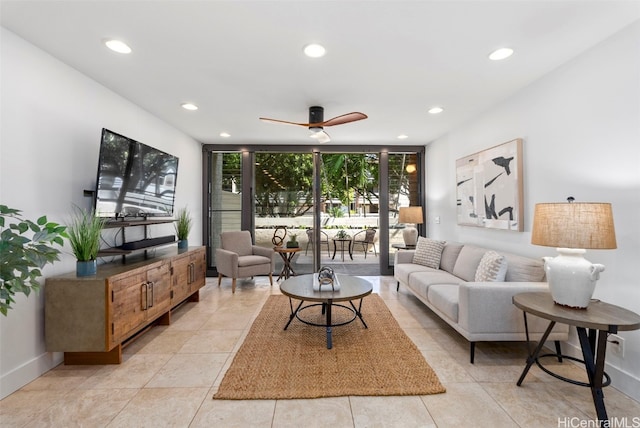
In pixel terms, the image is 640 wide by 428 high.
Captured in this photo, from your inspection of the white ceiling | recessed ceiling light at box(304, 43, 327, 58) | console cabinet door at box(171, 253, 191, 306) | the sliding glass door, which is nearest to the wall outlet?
the white ceiling

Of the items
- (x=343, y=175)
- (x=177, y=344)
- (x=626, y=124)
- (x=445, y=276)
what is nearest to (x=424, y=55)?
(x=626, y=124)

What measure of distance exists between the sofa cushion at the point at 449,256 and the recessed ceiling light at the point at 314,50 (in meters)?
2.99

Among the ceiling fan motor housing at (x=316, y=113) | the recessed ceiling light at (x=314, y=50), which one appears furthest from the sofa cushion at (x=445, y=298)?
the recessed ceiling light at (x=314, y=50)

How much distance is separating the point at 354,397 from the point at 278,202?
430cm

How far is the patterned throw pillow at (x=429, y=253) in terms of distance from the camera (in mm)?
4305

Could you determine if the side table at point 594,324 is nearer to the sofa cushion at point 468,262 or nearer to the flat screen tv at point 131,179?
the sofa cushion at point 468,262

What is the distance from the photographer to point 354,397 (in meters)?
→ 2.09

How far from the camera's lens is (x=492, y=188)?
3627 mm

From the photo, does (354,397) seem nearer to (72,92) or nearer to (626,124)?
(626,124)

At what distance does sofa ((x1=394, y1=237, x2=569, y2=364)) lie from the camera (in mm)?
2516

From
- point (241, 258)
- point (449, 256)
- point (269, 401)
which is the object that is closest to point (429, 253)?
point (449, 256)

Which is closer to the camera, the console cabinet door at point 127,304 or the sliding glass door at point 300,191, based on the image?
the console cabinet door at point 127,304

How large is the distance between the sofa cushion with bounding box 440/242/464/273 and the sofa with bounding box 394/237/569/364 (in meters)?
0.24

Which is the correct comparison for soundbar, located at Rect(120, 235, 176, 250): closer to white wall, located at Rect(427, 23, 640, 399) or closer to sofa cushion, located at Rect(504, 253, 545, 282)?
sofa cushion, located at Rect(504, 253, 545, 282)
